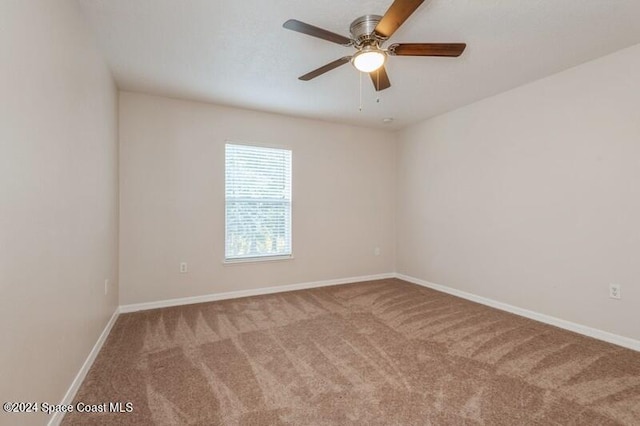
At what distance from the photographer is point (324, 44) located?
238 cm

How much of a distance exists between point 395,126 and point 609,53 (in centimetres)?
255

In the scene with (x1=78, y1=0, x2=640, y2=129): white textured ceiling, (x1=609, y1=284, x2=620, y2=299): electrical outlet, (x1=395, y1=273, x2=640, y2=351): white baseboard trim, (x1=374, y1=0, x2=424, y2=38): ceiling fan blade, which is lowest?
(x1=395, y1=273, x2=640, y2=351): white baseboard trim

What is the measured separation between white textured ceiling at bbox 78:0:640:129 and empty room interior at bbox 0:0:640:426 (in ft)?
0.08

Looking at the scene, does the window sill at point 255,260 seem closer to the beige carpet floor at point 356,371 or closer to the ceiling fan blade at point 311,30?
the beige carpet floor at point 356,371

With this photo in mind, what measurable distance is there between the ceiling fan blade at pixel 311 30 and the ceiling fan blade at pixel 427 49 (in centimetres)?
35

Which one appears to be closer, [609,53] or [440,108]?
[609,53]

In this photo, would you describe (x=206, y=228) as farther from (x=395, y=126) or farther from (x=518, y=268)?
(x=518, y=268)

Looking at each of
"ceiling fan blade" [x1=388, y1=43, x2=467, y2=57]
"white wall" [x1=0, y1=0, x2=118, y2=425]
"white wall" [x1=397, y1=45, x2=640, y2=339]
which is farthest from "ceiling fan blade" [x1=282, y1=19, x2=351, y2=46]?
"white wall" [x1=397, y1=45, x2=640, y2=339]

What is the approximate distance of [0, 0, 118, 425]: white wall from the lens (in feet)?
3.80

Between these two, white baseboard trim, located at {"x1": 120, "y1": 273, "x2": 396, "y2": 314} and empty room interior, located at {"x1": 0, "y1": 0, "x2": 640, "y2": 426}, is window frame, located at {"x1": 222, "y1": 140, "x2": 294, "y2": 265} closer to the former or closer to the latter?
empty room interior, located at {"x1": 0, "y1": 0, "x2": 640, "y2": 426}

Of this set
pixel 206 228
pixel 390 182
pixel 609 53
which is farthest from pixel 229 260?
pixel 609 53

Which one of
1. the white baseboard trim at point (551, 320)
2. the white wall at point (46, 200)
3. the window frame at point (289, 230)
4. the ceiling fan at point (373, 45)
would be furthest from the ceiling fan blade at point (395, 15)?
the white baseboard trim at point (551, 320)

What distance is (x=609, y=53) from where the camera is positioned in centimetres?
255

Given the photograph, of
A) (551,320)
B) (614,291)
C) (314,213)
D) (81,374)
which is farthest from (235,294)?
(614,291)
